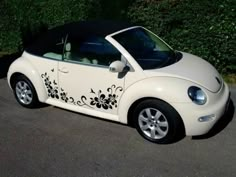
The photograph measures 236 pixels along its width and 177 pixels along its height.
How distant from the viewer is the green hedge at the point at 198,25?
23.6ft

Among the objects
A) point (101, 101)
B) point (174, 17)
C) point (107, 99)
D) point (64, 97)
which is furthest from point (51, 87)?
point (174, 17)

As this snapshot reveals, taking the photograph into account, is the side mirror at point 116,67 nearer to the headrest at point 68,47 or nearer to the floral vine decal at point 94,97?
the floral vine decal at point 94,97

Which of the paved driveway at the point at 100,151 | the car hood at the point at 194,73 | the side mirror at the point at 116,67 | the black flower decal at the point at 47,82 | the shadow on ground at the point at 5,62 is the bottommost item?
the shadow on ground at the point at 5,62

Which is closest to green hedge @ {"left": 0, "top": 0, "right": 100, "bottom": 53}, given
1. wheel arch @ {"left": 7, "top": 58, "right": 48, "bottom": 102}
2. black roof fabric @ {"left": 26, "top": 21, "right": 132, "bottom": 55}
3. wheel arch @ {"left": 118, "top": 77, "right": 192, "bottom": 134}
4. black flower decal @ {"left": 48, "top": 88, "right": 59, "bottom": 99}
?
black roof fabric @ {"left": 26, "top": 21, "right": 132, "bottom": 55}

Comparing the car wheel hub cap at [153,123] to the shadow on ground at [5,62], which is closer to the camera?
the car wheel hub cap at [153,123]

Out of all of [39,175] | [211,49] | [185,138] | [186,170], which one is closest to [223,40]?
[211,49]

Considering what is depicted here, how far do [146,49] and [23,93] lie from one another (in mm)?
2277

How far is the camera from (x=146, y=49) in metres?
5.54

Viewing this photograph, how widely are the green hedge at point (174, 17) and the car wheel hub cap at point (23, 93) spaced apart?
9.98 feet

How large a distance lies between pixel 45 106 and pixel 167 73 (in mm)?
2451

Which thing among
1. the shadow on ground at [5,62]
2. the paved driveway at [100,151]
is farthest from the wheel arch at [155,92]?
the shadow on ground at [5,62]

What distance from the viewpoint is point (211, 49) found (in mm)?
7434

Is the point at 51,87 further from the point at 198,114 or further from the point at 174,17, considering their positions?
the point at 174,17

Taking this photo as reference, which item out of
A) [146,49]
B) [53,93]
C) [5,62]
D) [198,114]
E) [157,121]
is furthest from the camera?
[5,62]
